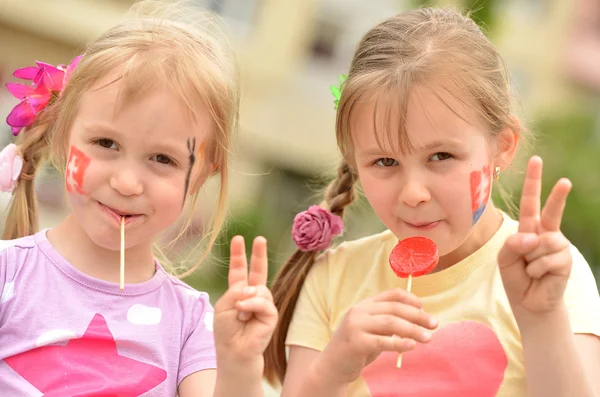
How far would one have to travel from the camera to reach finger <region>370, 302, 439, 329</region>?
2018 mm

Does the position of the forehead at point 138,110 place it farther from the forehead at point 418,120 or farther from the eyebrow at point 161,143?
the forehead at point 418,120

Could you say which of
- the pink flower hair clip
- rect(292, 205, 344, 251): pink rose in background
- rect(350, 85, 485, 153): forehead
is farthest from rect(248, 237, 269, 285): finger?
the pink flower hair clip

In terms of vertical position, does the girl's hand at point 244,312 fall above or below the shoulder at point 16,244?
below

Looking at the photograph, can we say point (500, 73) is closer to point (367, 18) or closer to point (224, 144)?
point (224, 144)

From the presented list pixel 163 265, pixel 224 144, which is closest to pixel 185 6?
pixel 224 144

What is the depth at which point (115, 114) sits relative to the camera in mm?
2248

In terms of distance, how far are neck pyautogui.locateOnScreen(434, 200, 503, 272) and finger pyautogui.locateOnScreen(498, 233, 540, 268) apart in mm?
488

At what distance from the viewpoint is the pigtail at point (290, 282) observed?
271cm

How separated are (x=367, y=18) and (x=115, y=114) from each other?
1055cm

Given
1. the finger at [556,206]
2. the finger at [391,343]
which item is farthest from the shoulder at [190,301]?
the finger at [556,206]

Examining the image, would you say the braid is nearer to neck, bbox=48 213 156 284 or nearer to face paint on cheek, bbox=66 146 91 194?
neck, bbox=48 213 156 284

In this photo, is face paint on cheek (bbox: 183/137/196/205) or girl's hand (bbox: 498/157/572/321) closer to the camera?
girl's hand (bbox: 498/157/572/321)

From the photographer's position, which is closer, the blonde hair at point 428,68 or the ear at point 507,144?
the blonde hair at point 428,68

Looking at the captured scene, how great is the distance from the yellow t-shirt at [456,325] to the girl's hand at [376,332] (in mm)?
327
